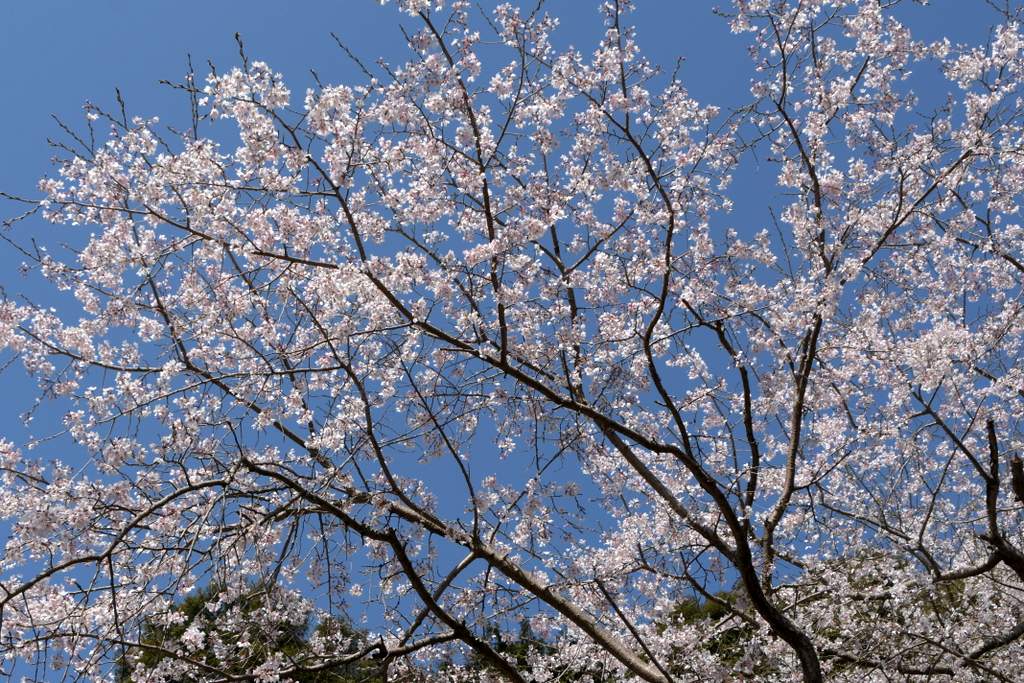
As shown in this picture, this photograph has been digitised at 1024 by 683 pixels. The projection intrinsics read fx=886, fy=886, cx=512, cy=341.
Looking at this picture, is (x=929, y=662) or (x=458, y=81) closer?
(x=458, y=81)

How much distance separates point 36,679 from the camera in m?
5.27

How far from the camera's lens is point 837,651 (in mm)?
6754

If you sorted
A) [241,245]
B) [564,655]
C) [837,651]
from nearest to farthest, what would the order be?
[241,245] < [837,651] < [564,655]

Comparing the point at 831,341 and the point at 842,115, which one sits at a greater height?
the point at 842,115

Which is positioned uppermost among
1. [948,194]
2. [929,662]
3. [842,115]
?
Answer: [842,115]

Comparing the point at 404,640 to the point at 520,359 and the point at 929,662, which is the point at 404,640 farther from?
the point at 929,662

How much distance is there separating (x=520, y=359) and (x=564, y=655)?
9.09 feet

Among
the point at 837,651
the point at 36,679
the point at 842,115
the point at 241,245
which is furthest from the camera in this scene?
the point at 842,115

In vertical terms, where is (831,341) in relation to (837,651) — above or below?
above

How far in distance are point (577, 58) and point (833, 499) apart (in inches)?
182

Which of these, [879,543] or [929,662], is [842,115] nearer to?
[879,543]

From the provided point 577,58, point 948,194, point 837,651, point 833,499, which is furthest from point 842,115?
point 837,651

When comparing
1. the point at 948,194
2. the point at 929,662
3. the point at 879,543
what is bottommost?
the point at 929,662

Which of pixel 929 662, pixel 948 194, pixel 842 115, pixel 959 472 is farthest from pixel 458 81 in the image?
pixel 959 472
